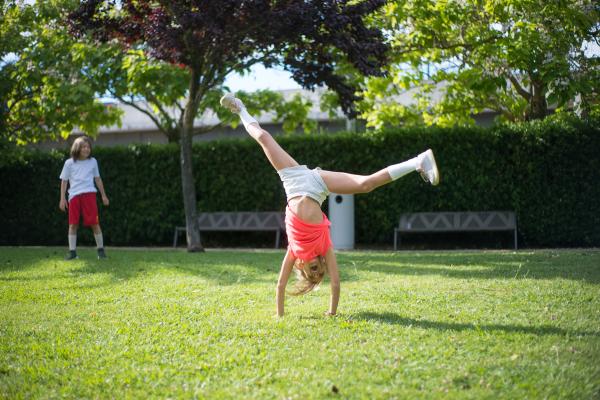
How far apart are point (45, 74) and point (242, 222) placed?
647 centimetres

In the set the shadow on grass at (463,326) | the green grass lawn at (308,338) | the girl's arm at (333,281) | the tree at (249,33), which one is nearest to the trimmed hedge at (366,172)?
the tree at (249,33)

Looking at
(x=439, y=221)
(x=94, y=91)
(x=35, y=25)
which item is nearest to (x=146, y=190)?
(x=94, y=91)

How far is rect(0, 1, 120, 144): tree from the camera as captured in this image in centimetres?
1551

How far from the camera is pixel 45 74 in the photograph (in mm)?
16125

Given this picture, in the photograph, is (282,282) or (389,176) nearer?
(389,176)

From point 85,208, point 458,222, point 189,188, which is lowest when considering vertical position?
point 458,222

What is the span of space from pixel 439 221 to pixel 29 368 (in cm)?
1115

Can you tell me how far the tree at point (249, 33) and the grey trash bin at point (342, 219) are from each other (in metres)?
2.45

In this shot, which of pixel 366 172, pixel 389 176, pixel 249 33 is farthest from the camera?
pixel 366 172

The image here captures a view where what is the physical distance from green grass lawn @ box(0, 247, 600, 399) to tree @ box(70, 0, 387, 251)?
→ 5178 mm

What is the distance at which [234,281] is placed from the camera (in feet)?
27.1

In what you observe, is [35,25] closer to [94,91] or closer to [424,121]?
[94,91]

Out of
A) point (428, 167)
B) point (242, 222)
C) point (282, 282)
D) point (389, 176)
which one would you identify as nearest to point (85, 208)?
point (242, 222)

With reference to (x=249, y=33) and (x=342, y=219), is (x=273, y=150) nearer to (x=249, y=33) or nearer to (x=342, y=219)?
(x=249, y=33)
